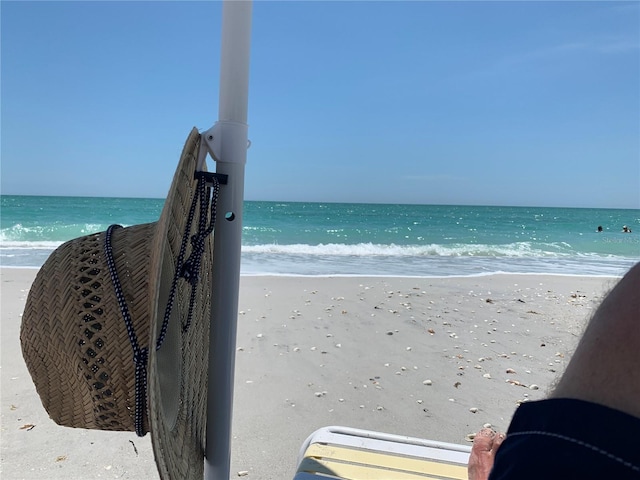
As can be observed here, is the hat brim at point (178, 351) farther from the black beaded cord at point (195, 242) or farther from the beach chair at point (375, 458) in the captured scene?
the beach chair at point (375, 458)

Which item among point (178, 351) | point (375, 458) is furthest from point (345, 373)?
point (178, 351)

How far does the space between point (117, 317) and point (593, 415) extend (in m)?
0.84

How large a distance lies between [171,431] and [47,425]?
7.97 feet

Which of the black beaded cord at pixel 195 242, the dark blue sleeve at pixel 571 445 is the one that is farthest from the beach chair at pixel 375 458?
the dark blue sleeve at pixel 571 445

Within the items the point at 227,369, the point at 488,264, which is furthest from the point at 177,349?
the point at 488,264

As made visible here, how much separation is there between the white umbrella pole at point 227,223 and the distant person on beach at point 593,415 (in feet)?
2.61

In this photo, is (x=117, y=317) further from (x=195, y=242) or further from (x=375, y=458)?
(x=375, y=458)

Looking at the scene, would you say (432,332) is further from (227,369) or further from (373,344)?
(227,369)

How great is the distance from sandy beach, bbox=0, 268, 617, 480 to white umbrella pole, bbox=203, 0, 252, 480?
1436 millimetres

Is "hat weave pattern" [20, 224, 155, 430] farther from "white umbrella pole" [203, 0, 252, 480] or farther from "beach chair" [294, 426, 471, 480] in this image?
"beach chair" [294, 426, 471, 480]

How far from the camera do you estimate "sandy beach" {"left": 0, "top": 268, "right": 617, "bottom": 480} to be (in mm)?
2705

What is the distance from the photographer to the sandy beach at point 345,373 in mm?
2705

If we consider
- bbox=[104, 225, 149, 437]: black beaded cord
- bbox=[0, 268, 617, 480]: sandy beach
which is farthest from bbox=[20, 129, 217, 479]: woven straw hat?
bbox=[0, 268, 617, 480]: sandy beach

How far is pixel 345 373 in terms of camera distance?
4.01 m
